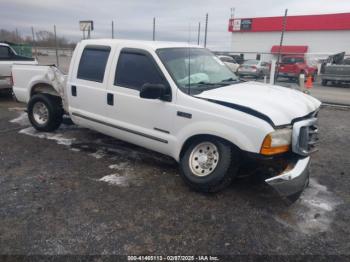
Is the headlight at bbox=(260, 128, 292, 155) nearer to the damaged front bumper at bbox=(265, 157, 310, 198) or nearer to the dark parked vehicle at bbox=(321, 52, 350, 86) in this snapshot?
the damaged front bumper at bbox=(265, 157, 310, 198)

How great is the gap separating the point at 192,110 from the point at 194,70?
83 centimetres

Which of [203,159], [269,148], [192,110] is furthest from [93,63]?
[269,148]

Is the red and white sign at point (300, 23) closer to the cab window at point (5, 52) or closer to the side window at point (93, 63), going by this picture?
the cab window at point (5, 52)

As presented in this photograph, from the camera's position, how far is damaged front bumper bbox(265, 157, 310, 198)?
312 cm

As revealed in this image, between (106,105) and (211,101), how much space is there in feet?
5.91

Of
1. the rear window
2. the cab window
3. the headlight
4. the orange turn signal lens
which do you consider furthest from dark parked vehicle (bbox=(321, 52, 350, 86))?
the orange turn signal lens

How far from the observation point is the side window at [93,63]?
15.4ft

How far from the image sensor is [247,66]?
20359 millimetres

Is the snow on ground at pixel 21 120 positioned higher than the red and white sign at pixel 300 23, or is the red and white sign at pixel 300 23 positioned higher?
the red and white sign at pixel 300 23

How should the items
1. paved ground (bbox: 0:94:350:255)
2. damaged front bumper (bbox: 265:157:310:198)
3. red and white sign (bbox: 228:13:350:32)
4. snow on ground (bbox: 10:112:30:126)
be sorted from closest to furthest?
paved ground (bbox: 0:94:350:255), damaged front bumper (bbox: 265:157:310:198), snow on ground (bbox: 10:112:30:126), red and white sign (bbox: 228:13:350:32)

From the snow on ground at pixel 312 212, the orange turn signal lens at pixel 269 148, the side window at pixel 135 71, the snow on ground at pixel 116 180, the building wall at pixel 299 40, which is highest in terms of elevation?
the building wall at pixel 299 40

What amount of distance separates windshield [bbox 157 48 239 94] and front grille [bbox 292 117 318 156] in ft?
4.06

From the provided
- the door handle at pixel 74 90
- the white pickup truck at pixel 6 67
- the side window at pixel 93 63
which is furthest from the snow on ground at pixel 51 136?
the white pickup truck at pixel 6 67

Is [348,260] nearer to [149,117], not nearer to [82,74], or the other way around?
[149,117]
